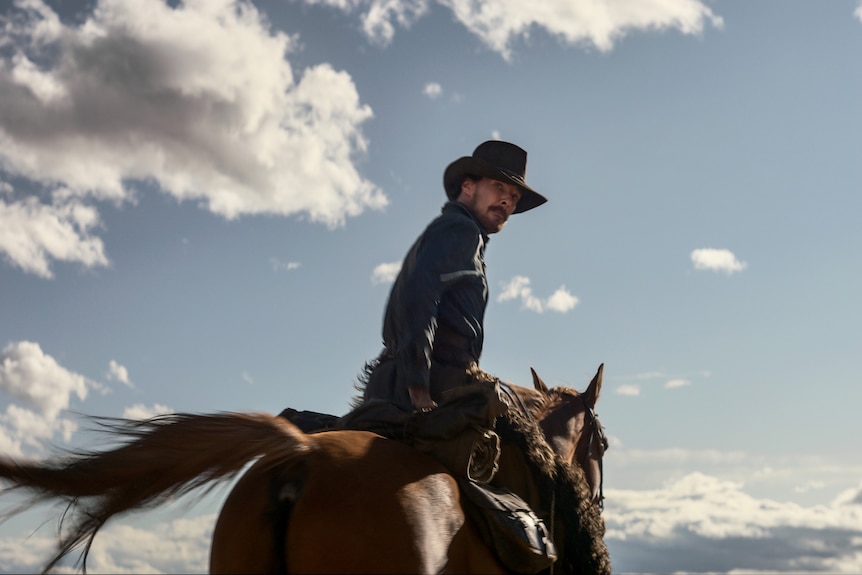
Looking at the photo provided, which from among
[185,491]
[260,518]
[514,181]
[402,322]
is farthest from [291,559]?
[514,181]

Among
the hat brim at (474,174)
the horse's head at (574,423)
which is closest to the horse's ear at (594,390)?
the horse's head at (574,423)

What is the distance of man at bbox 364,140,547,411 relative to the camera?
5734mm

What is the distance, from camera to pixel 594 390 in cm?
716

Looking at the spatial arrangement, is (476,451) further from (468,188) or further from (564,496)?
(468,188)

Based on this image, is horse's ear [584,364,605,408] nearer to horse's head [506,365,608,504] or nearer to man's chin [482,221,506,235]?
horse's head [506,365,608,504]

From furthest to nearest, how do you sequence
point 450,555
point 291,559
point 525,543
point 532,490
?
point 532,490, point 525,543, point 450,555, point 291,559

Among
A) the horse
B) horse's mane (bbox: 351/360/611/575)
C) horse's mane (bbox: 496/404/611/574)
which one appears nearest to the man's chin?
horse's mane (bbox: 351/360/611/575)

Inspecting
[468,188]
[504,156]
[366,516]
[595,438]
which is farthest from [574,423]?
[366,516]

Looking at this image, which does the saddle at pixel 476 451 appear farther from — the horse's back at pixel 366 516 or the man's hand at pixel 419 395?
the horse's back at pixel 366 516

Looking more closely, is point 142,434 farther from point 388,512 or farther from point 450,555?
point 450,555

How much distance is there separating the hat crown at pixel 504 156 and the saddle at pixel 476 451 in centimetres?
195

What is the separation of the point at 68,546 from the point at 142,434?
2.10 ft

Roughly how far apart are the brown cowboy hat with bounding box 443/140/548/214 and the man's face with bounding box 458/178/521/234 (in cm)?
6

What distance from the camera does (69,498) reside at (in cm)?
457
